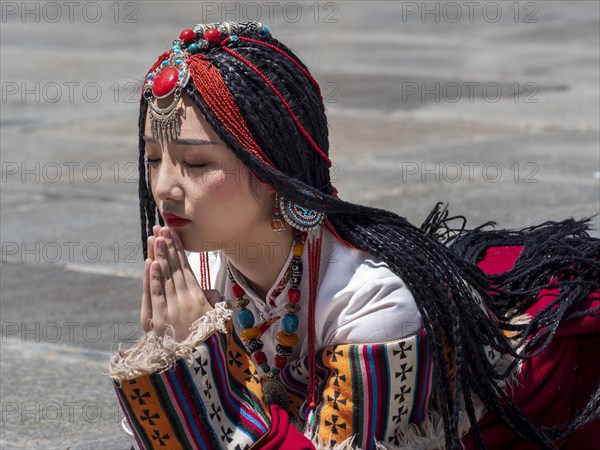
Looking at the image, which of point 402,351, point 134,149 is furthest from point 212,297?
point 134,149

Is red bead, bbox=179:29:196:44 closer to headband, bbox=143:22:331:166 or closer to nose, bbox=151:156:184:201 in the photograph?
headband, bbox=143:22:331:166

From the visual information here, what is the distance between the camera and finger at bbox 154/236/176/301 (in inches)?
106

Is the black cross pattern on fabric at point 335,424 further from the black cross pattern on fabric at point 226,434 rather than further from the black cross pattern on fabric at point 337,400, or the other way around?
the black cross pattern on fabric at point 226,434

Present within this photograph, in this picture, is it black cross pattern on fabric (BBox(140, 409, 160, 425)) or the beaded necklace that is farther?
the beaded necklace

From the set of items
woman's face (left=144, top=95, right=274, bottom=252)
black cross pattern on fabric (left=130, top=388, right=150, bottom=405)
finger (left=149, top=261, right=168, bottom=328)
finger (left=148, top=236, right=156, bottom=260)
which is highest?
woman's face (left=144, top=95, right=274, bottom=252)

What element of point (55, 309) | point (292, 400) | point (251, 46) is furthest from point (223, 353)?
point (55, 309)

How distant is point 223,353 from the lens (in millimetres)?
2709

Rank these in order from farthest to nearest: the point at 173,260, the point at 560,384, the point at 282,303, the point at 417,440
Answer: the point at 560,384
the point at 282,303
the point at 417,440
the point at 173,260

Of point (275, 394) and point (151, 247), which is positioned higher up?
point (151, 247)

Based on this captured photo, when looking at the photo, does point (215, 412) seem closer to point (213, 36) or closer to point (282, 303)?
point (282, 303)

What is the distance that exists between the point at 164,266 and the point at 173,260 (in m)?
0.03

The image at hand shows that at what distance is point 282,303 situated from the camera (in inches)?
116

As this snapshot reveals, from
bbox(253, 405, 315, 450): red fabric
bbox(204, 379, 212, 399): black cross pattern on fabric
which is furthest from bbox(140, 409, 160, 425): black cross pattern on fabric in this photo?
bbox(253, 405, 315, 450): red fabric

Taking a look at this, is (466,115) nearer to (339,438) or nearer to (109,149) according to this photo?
(109,149)
